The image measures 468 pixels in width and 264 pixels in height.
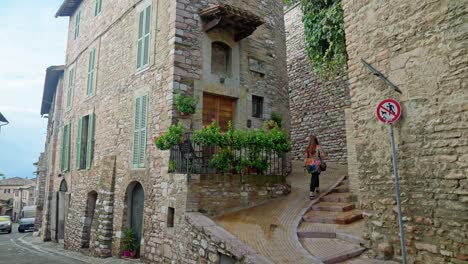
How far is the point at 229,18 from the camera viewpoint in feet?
28.5

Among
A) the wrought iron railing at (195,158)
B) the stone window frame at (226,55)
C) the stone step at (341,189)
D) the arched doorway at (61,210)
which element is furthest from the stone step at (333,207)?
the arched doorway at (61,210)

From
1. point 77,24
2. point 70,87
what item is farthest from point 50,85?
point 77,24

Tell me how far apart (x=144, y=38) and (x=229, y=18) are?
273 cm

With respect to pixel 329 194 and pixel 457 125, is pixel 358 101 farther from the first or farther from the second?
pixel 329 194

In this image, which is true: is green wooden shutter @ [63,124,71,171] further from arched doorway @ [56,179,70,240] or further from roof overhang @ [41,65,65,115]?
roof overhang @ [41,65,65,115]

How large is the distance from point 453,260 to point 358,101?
8.50ft

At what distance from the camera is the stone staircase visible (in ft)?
16.5

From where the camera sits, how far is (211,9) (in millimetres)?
8469

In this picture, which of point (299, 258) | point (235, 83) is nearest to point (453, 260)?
point (299, 258)

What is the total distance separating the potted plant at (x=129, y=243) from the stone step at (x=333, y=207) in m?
5.08

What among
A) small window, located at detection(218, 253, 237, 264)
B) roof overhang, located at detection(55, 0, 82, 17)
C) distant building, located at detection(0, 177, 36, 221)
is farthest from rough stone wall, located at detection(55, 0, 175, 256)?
distant building, located at detection(0, 177, 36, 221)

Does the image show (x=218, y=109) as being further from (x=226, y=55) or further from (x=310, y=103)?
(x=310, y=103)

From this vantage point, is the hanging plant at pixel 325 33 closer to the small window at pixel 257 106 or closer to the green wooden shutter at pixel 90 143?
the small window at pixel 257 106

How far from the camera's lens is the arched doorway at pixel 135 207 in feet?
30.5
